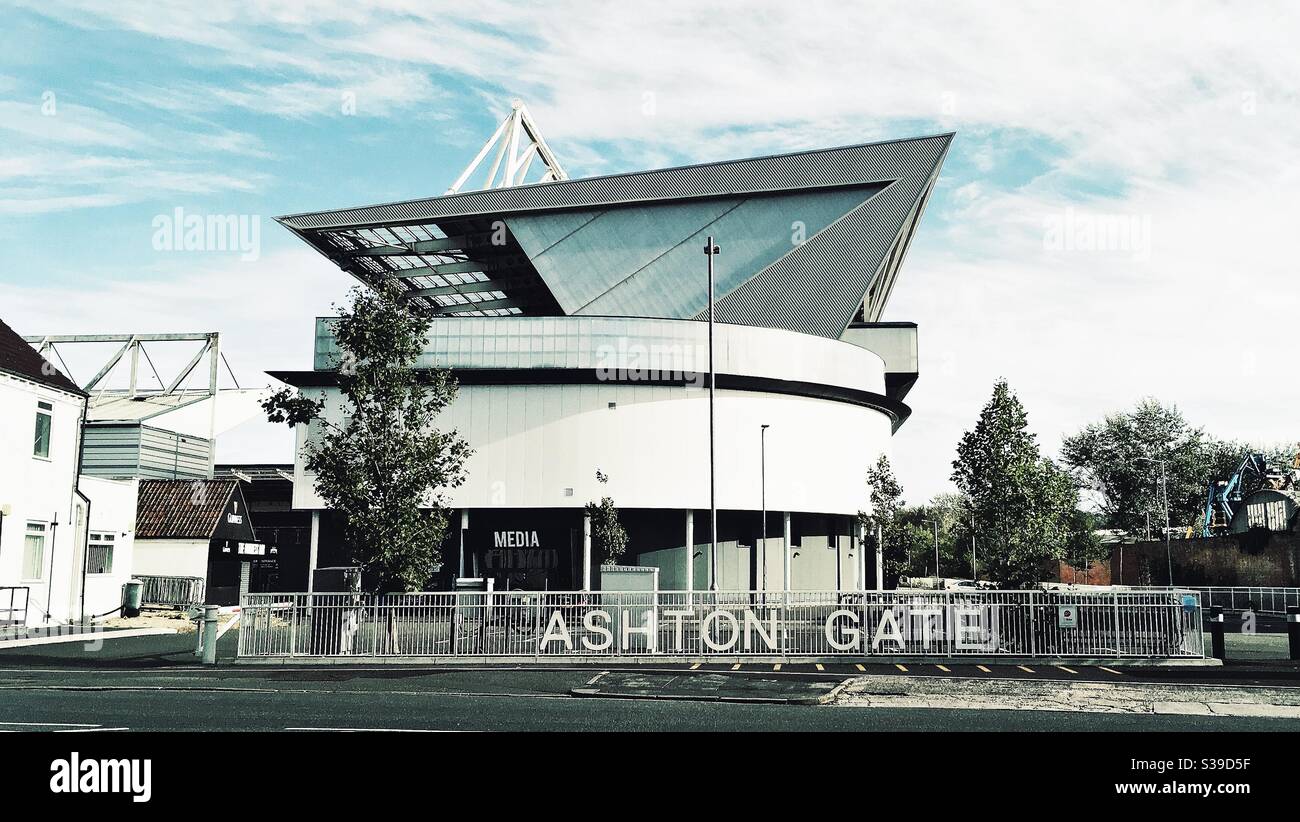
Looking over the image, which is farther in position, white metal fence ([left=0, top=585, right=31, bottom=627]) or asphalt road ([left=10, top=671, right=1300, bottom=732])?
white metal fence ([left=0, top=585, right=31, bottom=627])

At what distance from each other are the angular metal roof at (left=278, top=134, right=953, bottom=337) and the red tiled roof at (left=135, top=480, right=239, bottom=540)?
16897mm

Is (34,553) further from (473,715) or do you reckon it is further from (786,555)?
(786,555)

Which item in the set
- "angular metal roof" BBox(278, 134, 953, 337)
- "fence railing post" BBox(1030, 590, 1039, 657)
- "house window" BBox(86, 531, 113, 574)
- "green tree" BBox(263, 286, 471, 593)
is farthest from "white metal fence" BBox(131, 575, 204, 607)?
"fence railing post" BBox(1030, 590, 1039, 657)

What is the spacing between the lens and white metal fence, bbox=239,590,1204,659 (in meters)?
23.4

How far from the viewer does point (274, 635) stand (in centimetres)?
2436

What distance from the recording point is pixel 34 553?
112 feet

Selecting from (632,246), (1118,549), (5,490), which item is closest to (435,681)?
(5,490)

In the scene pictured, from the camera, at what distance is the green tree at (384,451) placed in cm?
2712

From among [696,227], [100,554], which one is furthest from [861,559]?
[100,554]

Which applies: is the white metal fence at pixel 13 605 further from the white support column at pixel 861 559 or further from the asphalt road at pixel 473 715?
the white support column at pixel 861 559

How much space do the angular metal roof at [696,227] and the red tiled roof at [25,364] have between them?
27.0 meters

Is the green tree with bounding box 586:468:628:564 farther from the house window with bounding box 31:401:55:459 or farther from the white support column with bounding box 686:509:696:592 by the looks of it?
the house window with bounding box 31:401:55:459

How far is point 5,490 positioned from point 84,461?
1755 centimetres
